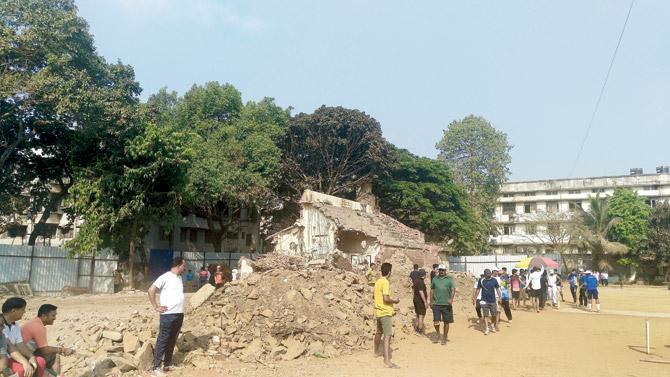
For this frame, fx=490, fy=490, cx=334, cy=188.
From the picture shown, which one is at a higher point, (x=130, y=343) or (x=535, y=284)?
(x=535, y=284)

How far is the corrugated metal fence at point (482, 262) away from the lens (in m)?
36.3

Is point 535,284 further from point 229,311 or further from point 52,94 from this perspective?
point 52,94

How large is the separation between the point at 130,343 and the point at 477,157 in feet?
135

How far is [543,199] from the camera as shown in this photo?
62.7 m

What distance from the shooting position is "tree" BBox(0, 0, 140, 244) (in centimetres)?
1831

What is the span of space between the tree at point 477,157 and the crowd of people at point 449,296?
23366 millimetres

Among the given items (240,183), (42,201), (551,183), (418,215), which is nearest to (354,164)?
(418,215)

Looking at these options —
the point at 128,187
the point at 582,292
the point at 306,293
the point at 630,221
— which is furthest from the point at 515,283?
the point at 630,221

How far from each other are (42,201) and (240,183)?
1050 centimetres

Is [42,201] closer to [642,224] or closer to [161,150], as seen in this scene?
[161,150]

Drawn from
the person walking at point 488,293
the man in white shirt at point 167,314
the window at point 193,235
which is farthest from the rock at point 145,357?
the window at point 193,235

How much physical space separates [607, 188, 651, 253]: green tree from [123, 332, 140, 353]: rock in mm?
48656

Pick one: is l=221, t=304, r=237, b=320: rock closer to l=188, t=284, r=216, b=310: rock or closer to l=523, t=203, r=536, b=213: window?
l=188, t=284, r=216, b=310: rock

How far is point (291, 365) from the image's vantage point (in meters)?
8.68
